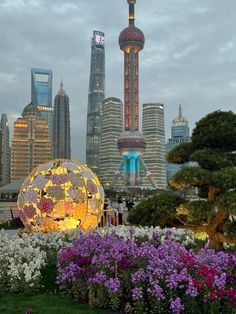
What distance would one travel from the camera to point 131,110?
Result: 520ft

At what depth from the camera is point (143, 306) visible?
698 cm

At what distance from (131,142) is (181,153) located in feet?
470

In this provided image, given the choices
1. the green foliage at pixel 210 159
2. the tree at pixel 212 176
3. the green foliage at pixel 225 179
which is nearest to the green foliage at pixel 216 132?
the tree at pixel 212 176

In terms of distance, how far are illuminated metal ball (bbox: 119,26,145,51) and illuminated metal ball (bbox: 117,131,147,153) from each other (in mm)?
33301

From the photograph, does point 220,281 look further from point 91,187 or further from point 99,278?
point 91,187

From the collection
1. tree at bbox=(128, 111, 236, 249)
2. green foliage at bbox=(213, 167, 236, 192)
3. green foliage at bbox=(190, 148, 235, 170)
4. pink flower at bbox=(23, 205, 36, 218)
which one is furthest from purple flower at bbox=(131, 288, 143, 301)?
pink flower at bbox=(23, 205, 36, 218)

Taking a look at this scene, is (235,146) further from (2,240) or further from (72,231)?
(2,240)

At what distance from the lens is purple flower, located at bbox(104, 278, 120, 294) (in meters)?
7.20

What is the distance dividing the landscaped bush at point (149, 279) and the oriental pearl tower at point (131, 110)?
14603 cm

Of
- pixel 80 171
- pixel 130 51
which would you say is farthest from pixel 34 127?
pixel 80 171

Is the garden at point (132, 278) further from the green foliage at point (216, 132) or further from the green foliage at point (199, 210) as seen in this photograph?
the green foliage at point (216, 132)

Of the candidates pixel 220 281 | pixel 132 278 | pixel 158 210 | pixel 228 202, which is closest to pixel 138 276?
pixel 132 278

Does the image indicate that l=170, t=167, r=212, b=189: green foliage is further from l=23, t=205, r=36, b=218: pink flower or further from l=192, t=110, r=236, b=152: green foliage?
l=23, t=205, r=36, b=218: pink flower

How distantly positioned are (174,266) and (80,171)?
7.92 metres
